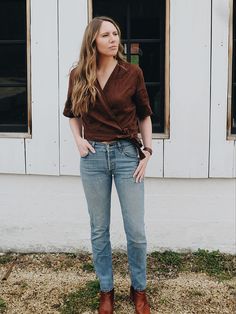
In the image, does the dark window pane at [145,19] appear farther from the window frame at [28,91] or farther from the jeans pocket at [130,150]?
the jeans pocket at [130,150]

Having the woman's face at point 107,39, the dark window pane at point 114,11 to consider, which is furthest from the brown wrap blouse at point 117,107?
the dark window pane at point 114,11

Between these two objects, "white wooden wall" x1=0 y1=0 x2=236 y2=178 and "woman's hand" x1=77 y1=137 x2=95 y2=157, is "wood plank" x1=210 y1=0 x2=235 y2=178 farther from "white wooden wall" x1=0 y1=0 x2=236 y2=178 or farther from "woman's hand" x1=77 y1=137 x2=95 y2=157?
"woman's hand" x1=77 y1=137 x2=95 y2=157

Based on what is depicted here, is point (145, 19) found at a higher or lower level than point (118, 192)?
higher

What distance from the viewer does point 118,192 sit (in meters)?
3.66

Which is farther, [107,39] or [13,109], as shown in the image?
[13,109]

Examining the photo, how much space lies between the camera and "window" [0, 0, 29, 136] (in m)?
4.88

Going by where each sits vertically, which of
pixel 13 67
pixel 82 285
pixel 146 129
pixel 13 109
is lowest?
pixel 82 285

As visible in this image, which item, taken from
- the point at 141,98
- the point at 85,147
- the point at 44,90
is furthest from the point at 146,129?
the point at 44,90

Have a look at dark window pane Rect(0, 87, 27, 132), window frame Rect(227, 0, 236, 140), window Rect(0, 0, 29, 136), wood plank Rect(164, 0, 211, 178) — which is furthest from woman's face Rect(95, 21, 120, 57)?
dark window pane Rect(0, 87, 27, 132)

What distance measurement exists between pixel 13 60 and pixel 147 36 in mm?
1155

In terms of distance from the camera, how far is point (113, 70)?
11.7 ft

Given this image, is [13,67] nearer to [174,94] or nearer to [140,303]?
[174,94]

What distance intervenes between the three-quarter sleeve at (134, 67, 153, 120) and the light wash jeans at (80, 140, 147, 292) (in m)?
0.25

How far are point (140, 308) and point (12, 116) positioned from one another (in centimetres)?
210
